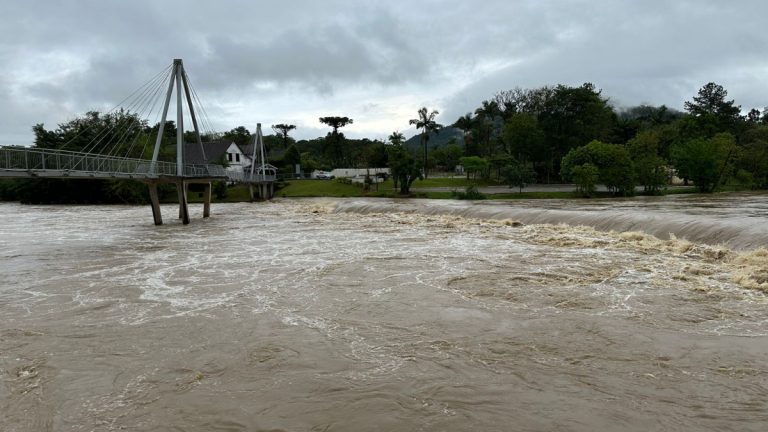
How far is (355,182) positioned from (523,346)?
62326 mm

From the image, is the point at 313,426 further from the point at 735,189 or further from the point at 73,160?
the point at 735,189

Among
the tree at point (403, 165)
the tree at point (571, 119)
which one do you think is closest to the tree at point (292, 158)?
the tree at point (403, 165)

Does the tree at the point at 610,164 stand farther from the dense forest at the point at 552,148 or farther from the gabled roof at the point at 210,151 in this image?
the gabled roof at the point at 210,151

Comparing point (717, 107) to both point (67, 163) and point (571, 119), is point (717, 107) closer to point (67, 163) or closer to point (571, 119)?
point (571, 119)


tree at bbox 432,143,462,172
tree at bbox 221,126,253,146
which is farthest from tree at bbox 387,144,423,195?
tree at bbox 221,126,253,146

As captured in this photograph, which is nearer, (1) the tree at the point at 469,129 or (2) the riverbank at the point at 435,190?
Answer: (2) the riverbank at the point at 435,190

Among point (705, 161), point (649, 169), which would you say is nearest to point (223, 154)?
point (649, 169)

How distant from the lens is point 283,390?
6793 mm

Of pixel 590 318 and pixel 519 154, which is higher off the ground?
pixel 519 154

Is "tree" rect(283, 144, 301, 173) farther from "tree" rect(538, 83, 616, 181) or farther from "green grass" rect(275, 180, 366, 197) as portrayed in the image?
"tree" rect(538, 83, 616, 181)

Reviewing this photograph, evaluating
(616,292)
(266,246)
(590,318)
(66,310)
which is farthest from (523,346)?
(266,246)

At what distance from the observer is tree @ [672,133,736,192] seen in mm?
55469

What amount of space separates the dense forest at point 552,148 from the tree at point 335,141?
0.26 m

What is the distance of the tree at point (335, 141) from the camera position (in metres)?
101
